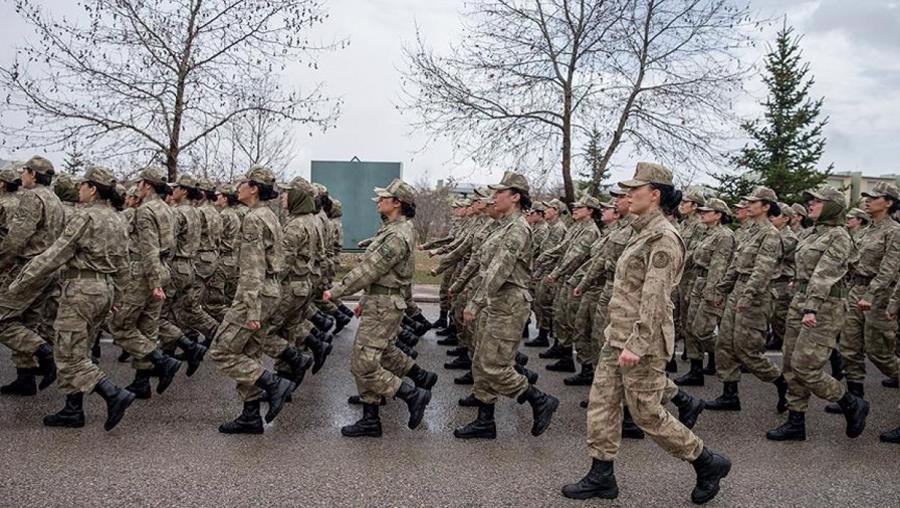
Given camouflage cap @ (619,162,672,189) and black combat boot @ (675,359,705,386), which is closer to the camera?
camouflage cap @ (619,162,672,189)

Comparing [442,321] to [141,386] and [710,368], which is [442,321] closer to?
[710,368]

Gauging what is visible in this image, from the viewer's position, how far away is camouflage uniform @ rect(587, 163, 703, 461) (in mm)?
4434

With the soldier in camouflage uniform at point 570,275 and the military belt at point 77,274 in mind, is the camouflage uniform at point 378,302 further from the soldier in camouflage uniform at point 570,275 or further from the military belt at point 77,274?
the soldier in camouflage uniform at point 570,275

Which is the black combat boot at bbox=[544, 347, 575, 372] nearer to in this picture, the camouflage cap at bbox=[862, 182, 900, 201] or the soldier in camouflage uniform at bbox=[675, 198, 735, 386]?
the soldier in camouflage uniform at bbox=[675, 198, 735, 386]

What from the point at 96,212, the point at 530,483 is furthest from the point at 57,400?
the point at 530,483

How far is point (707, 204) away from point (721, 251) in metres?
0.75

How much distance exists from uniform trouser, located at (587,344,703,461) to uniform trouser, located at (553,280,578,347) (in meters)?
4.19

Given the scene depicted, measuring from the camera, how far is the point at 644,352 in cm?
438

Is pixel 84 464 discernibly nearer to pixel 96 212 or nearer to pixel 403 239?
pixel 96 212

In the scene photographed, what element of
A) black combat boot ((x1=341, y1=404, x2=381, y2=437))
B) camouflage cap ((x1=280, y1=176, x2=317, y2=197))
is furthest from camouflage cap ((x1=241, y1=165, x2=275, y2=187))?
black combat boot ((x1=341, y1=404, x2=381, y2=437))

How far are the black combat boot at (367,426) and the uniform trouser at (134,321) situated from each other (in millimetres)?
2288

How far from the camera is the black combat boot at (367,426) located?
19.3ft

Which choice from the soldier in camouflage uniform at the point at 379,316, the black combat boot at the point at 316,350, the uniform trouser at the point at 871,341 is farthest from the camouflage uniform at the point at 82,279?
the uniform trouser at the point at 871,341

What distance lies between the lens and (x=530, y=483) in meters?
4.93
